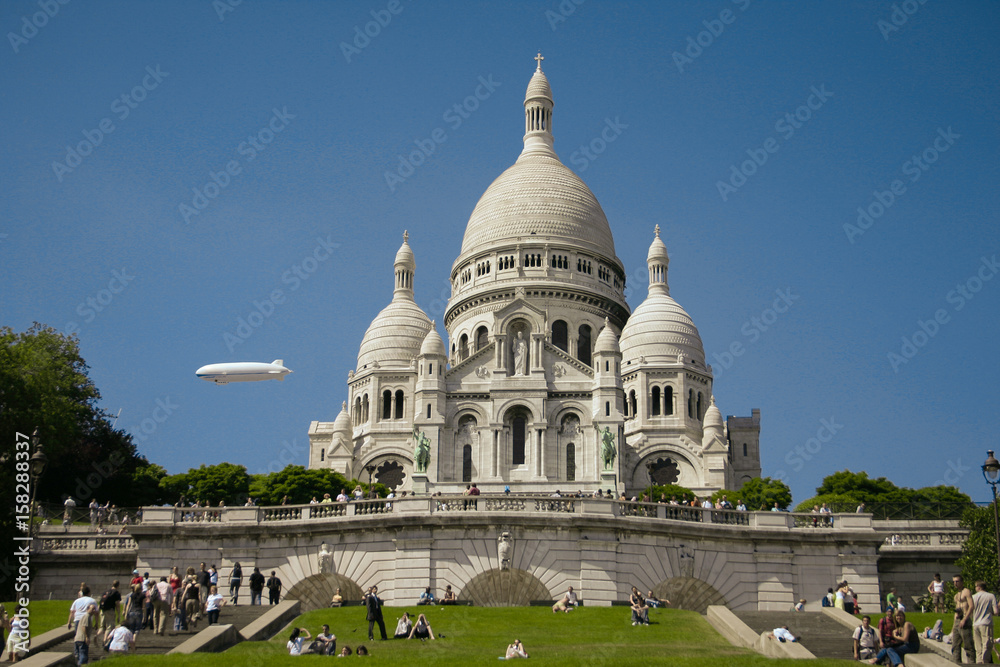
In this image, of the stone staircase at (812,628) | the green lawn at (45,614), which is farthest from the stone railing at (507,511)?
the stone staircase at (812,628)

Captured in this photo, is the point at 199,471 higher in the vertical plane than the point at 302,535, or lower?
higher

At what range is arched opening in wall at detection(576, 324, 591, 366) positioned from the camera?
98688mm

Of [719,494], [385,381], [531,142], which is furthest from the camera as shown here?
[531,142]

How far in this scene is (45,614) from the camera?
111 feet

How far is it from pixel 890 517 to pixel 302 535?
21166 millimetres

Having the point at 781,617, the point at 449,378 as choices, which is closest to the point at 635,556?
the point at 781,617

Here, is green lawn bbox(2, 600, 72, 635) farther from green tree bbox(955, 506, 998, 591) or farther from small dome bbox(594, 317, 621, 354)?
small dome bbox(594, 317, 621, 354)

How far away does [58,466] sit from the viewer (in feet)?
191

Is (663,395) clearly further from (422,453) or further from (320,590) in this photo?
(320,590)

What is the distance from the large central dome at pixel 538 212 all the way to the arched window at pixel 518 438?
784 inches

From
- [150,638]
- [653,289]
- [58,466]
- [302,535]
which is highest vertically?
[653,289]

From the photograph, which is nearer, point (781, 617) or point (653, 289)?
point (781, 617)

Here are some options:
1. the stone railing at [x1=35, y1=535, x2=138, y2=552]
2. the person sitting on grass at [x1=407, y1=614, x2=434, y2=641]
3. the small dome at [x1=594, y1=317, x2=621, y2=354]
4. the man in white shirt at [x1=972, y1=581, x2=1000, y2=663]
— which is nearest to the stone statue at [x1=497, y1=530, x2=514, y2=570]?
the person sitting on grass at [x1=407, y1=614, x2=434, y2=641]

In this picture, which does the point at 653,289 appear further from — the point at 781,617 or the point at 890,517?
the point at 781,617
